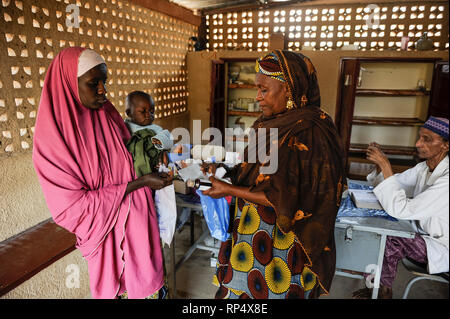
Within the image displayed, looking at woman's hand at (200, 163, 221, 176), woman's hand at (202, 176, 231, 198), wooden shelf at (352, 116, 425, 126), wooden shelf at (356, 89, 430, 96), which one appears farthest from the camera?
wooden shelf at (352, 116, 425, 126)

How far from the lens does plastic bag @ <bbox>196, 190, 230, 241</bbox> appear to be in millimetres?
2168

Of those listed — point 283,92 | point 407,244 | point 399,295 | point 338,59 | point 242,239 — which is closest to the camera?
point 283,92

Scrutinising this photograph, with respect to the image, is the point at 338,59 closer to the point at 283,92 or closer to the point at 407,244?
the point at 407,244

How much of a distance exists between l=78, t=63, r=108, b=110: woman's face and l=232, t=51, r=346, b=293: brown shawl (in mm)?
848

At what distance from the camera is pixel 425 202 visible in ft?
4.29

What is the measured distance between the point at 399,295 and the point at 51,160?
2.90m

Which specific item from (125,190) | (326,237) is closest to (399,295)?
(326,237)

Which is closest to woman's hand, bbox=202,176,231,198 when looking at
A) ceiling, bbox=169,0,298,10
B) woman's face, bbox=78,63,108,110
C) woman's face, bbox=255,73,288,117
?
woman's face, bbox=255,73,288,117

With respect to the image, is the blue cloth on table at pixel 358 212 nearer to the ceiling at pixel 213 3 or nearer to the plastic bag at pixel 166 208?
the plastic bag at pixel 166 208

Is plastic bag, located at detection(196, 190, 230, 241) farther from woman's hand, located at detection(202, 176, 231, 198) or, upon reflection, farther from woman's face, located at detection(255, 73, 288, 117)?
woman's face, located at detection(255, 73, 288, 117)

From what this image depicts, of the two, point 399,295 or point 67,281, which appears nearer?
point 67,281

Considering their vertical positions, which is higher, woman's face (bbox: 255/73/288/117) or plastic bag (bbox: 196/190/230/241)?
woman's face (bbox: 255/73/288/117)

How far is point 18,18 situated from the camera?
→ 7.00 ft
